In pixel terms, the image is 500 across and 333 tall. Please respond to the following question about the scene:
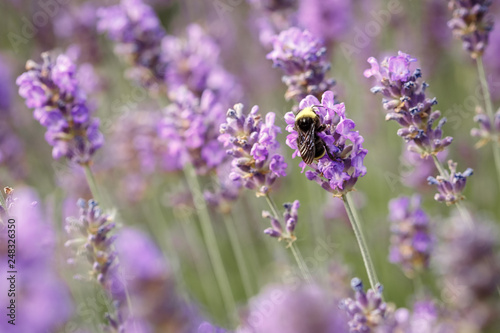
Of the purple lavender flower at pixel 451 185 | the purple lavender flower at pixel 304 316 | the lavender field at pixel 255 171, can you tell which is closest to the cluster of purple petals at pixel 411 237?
the lavender field at pixel 255 171

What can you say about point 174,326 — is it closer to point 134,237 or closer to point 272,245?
point 134,237

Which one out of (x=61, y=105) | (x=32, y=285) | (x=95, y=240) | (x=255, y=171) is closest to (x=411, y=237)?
(x=255, y=171)

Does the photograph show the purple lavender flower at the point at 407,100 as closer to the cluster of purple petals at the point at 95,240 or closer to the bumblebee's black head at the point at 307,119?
the bumblebee's black head at the point at 307,119

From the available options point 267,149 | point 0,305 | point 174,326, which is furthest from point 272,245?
point 0,305

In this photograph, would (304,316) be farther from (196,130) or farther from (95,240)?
(196,130)

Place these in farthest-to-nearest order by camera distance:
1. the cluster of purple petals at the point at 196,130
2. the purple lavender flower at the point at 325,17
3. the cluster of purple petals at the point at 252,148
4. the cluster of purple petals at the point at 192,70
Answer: the purple lavender flower at the point at 325,17 → the cluster of purple petals at the point at 192,70 → the cluster of purple petals at the point at 196,130 → the cluster of purple petals at the point at 252,148

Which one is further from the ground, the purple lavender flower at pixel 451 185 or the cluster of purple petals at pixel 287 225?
the cluster of purple petals at pixel 287 225
